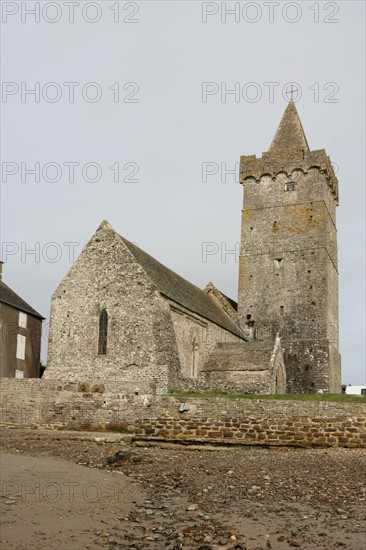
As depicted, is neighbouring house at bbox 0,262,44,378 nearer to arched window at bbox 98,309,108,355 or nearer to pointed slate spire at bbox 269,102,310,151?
arched window at bbox 98,309,108,355

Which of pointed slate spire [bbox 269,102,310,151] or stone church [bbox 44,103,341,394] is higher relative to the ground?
pointed slate spire [bbox 269,102,310,151]

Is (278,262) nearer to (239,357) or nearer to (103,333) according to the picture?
(239,357)

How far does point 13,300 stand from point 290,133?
20.8 meters

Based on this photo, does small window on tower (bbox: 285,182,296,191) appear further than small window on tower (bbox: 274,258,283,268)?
Yes

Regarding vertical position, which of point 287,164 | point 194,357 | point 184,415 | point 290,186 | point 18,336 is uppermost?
point 287,164

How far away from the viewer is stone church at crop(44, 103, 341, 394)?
26.9m

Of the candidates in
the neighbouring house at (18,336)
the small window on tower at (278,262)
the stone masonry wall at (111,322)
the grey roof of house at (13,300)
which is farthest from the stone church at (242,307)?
the grey roof of house at (13,300)

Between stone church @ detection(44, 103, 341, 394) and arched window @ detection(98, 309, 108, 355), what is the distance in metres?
0.06

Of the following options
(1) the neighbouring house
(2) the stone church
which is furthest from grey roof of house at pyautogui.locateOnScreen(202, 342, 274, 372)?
(1) the neighbouring house

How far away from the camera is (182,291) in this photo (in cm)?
3238

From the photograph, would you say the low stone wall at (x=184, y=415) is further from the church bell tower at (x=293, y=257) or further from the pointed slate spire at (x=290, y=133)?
the pointed slate spire at (x=290, y=133)

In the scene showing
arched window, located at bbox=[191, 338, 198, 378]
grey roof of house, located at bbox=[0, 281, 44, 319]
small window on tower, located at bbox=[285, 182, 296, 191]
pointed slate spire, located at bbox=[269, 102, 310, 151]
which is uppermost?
pointed slate spire, located at bbox=[269, 102, 310, 151]

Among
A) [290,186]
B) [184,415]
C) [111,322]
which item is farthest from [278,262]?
[184,415]

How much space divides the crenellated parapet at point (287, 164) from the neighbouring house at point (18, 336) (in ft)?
52.7
